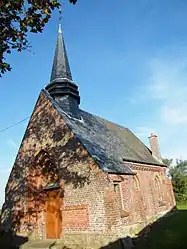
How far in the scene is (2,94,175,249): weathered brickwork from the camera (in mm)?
12766

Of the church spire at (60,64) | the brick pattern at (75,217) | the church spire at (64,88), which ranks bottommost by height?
the brick pattern at (75,217)

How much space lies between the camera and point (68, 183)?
46.5 feet

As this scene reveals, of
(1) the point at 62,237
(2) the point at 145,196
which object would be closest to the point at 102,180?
(1) the point at 62,237

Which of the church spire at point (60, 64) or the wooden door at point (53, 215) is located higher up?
the church spire at point (60, 64)

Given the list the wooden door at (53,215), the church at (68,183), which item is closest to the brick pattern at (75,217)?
the church at (68,183)

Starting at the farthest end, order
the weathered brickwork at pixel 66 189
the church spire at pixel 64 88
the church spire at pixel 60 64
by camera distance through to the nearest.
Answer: the church spire at pixel 60 64 → the church spire at pixel 64 88 → the weathered brickwork at pixel 66 189

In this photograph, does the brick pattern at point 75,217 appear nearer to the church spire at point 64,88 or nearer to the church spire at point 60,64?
the church spire at point 64,88

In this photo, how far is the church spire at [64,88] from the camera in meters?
18.2

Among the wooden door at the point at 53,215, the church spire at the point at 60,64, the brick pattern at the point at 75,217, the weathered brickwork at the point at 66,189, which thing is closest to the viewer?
the weathered brickwork at the point at 66,189

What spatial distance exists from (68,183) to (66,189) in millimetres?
366

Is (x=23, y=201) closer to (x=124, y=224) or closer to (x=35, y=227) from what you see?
(x=35, y=227)

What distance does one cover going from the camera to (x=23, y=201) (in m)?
16.2

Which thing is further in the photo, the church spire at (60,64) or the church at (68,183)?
the church spire at (60,64)

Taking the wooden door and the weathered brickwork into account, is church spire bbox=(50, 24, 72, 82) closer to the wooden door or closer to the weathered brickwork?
the weathered brickwork
